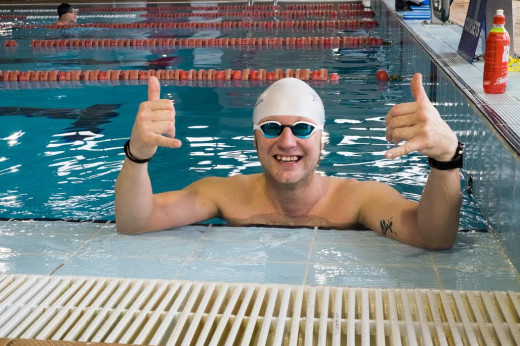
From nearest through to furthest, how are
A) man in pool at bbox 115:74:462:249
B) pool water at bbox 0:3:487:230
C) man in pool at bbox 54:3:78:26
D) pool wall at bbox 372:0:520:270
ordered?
man in pool at bbox 115:74:462:249
pool wall at bbox 372:0:520:270
pool water at bbox 0:3:487:230
man in pool at bbox 54:3:78:26

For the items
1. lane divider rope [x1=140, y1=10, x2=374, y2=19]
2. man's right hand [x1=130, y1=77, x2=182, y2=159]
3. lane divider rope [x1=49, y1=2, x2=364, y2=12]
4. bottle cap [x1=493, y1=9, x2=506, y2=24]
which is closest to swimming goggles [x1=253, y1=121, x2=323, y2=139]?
man's right hand [x1=130, y1=77, x2=182, y2=159]

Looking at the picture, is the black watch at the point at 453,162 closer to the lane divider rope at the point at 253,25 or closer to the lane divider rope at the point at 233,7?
the lane divider rope at the point at 253,25

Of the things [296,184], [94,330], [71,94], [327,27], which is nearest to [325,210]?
[296,184]

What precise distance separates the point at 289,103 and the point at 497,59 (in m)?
1.69

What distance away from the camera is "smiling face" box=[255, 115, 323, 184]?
293 centimetres

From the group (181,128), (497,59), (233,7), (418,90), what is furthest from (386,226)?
(233,7)

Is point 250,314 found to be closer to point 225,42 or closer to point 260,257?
point 260,257

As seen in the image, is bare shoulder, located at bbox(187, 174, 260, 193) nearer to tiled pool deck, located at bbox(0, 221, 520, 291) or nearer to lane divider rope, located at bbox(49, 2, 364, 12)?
tiled pool deck, located at bbox(0, 221, 520, 291)

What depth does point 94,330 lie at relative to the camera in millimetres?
2250

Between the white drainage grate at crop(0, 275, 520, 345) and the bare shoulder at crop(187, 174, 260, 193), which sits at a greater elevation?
the bare shoulder at crop(187, 174, 260, 193)

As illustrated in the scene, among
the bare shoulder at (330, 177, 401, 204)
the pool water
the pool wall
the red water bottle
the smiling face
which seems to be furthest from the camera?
the pool water

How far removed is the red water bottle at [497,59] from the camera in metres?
4.14

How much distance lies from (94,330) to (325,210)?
1335 millimetres

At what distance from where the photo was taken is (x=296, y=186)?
3145 mm
